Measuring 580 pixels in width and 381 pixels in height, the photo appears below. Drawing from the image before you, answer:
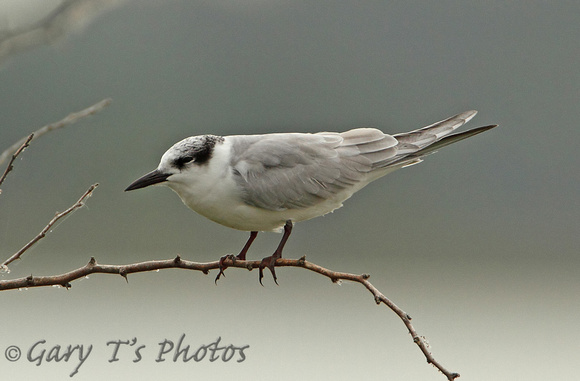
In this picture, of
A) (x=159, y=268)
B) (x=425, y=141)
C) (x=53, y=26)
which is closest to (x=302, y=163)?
(x=425, y=141)

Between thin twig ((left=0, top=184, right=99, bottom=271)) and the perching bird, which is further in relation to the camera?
the perching bird

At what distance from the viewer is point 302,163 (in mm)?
4688

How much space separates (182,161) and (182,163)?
0.01 metres

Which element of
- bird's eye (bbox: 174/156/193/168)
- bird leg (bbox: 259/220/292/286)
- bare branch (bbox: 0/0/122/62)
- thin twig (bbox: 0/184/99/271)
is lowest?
bird leg (bbox: 259/220/292/286)

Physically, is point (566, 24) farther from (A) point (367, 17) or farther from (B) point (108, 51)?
(B) point (108, 51)

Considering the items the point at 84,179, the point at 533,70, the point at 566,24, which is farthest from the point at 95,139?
the point at 566,24

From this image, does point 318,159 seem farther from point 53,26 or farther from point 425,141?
point 53,26

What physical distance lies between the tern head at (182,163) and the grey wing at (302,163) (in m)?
0.26

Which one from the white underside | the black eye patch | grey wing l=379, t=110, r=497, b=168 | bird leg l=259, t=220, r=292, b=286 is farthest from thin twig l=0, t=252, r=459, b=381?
grey wing l=379, t=110, r=497, b=168

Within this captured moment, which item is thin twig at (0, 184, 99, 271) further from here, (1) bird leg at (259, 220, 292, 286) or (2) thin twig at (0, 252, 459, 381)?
(1) bird leg at (259, 220, 292, 286)

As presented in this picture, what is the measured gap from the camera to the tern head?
3.92m

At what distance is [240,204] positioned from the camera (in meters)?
4.17

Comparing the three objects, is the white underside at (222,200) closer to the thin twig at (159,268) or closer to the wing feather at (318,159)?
the wing feather at (318,159)

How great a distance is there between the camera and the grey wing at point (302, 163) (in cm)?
434
